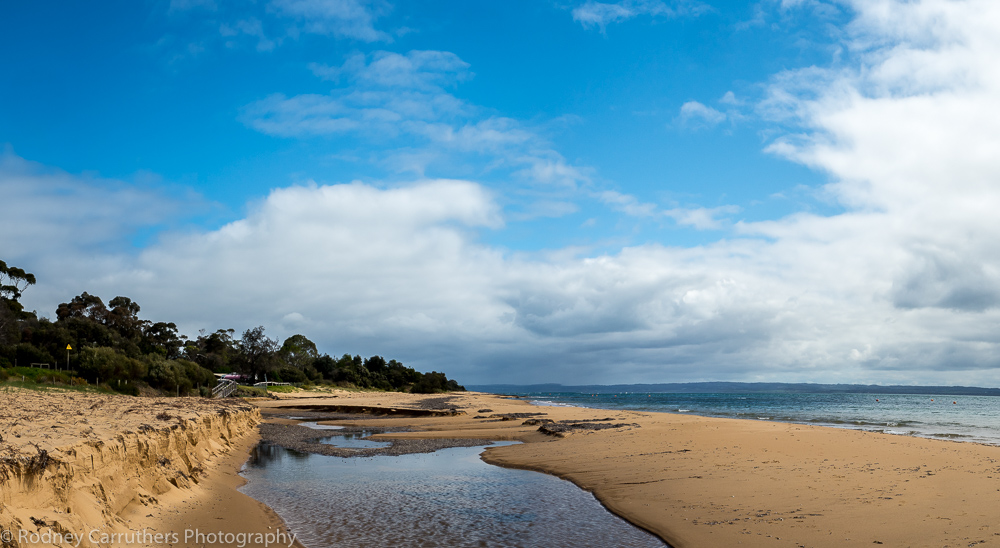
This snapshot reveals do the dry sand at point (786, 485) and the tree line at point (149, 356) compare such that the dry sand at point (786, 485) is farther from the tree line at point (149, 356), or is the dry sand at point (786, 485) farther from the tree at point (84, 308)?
the tree at point (84, 308)

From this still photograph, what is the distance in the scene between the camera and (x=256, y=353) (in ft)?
250

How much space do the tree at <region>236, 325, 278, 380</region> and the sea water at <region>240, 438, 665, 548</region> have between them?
63.1 metres

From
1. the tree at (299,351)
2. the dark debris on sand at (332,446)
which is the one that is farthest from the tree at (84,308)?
the dark debris on sand at (332,446)

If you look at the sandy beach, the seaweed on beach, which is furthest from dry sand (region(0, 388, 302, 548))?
the seaweed on beach

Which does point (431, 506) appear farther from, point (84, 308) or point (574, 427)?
point (84, 308)

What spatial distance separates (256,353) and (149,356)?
27.4 metres

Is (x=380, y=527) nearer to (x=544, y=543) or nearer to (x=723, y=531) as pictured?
(x=544, y=543)

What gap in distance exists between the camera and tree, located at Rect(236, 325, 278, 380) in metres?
75.9

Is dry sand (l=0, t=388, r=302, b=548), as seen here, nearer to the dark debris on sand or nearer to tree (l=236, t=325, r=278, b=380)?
the dark debris on sand

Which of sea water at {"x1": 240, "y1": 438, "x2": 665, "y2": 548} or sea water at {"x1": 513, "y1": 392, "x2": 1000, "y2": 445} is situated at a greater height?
sea water at {"x1": 240, "y1": 438, "x2": 665, "y2": 548}

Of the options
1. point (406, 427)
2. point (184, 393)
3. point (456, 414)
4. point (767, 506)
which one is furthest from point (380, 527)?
point (184, 393)

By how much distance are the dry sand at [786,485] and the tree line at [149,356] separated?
3257cm

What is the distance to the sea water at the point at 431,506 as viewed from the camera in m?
9.34

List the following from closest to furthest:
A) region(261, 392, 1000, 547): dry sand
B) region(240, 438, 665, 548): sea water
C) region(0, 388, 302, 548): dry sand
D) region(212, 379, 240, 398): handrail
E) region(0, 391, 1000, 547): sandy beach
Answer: region(0, 388, 302, 548): dry sand, region(0, 391, 1000, 547): sandy beach, region(261, 392, 1000, 547): dry sand, region(240, 438, 665, 548): sea water, region(212, 379, 240, 398): handrail
